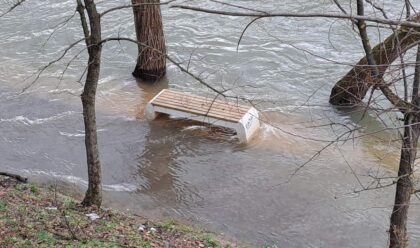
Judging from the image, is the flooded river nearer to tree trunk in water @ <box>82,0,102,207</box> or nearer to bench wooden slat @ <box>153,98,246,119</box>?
bench wooden slat @ <box>153,98,246,119</box>

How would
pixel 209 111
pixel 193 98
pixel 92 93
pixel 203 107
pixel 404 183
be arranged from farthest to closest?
pixel 193 98, pixel 203 107, pixel 209 111, pixel 92 93, pixel 404 183

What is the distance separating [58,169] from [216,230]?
334cm

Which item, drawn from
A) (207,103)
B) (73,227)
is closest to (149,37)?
(207,103)

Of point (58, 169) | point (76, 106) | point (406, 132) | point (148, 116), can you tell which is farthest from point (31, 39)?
point (406, 132)

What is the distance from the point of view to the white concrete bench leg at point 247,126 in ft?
36.1

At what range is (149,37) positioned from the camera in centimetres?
1305

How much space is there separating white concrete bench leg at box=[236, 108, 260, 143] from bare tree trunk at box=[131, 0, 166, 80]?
2.31 m

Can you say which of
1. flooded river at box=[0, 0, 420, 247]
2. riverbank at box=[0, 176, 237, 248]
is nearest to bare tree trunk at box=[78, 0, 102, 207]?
riverbank at box=[0, 176, 237, 248]

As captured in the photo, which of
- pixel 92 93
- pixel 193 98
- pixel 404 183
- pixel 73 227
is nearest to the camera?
pixel 404 183

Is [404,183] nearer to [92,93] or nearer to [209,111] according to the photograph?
[92,93]

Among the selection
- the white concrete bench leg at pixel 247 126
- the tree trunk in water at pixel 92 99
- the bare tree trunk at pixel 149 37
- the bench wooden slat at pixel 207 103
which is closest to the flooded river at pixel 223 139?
the white concrete bench leg at pixel 247 126

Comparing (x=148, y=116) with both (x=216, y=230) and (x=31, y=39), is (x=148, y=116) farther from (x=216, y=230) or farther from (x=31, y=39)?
(x=31, y=39)

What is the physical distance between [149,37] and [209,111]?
3084mm

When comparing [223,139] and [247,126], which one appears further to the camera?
[223,139]
